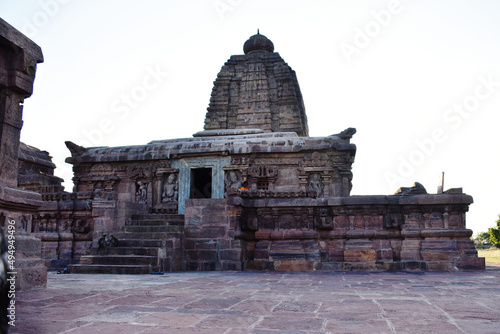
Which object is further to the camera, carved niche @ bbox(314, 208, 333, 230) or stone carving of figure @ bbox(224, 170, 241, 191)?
stone carving of figure @ bbox(224, 170, 241, 191)

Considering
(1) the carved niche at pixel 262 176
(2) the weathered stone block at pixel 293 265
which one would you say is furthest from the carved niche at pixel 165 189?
(2) the weathered stone block at pixel 293 265

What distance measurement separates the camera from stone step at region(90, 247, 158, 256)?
9709mm

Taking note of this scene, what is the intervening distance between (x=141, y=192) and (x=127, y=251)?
10.1 meters

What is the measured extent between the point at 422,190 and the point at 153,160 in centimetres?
1197

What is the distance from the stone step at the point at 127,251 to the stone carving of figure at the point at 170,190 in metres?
8.87

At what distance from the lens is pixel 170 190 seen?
63.2 feet

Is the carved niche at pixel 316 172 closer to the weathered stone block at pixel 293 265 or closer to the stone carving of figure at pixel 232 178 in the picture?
the stone carving of figure at pixel 232 178

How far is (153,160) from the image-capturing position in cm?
1984

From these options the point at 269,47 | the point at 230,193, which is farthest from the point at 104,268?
the point at 269,47

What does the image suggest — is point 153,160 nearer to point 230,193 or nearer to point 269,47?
point 230,193

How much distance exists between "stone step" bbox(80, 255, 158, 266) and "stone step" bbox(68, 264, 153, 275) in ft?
0.69

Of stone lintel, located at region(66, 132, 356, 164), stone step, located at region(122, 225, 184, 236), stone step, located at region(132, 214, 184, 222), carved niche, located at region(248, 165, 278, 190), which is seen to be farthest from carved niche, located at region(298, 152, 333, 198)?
stone step, located at region(122, 225, 184, 236)

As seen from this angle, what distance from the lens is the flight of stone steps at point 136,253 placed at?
29.9ft

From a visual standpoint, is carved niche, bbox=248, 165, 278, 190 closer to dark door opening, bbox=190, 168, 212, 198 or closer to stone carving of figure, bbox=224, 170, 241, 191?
stone carving of figure, bbox=224, 170, 241, 191
